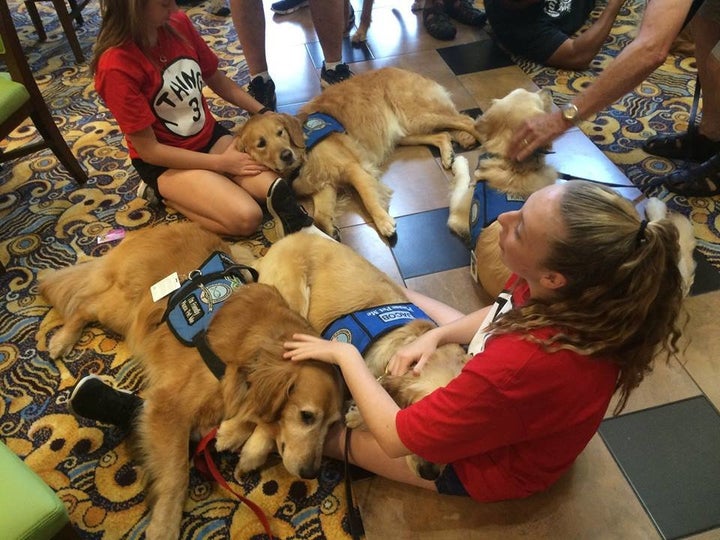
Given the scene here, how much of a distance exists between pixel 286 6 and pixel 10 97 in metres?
3.00

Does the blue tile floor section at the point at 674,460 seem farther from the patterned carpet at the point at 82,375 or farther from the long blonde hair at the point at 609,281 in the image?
the patterned carpet at the point at 82,375

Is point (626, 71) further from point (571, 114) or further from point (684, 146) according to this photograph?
point (684, 146)

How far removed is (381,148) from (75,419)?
221 centimetres

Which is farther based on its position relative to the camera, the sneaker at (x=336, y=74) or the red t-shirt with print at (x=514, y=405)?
the sneaker at (x=336, y=74)

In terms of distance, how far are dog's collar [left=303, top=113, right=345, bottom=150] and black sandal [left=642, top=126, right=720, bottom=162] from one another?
1905 millimetres

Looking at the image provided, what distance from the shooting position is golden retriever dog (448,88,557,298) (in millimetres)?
2139

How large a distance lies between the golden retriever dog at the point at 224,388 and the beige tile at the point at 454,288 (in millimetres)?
840

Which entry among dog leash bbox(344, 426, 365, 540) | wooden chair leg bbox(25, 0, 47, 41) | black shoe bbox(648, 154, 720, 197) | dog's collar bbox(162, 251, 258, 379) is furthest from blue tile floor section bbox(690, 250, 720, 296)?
wooden chair leg bbox(25, 0, 47, 41)

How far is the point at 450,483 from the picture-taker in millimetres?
1510

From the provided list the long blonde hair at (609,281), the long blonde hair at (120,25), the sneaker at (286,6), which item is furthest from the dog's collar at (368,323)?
the sneaker at (286,6)

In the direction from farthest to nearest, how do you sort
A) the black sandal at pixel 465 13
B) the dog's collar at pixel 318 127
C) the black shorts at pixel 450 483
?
the black sandal at pixel 465 13 < the dog's collar at pixel 318 127 < the black shorts at pixel 450 483

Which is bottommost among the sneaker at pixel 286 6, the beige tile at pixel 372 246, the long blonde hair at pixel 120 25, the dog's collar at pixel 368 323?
the beige tile at pixel 372 246

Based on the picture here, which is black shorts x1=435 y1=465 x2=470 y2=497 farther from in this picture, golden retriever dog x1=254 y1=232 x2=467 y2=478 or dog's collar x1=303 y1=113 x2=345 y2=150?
dog's collar x1=303 y1=113 x2=345 y2=150

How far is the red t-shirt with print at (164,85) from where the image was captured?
89.7 inches
